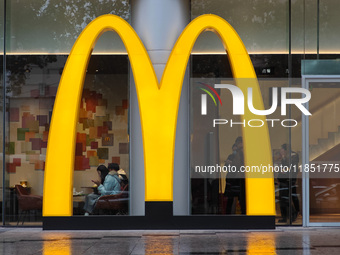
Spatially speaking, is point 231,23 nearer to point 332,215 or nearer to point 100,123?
point 100,123

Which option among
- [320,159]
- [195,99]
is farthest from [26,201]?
[320,159]

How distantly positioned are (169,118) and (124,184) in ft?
6.45

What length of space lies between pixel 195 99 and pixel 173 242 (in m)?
3.75

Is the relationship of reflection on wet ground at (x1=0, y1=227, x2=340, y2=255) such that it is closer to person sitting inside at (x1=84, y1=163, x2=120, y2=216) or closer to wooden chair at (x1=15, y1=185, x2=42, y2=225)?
wooden chair at (x1=15, y1=185, x2=42, y2=225)

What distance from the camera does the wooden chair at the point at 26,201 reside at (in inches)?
508

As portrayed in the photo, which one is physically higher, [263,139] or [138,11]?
[138,11]

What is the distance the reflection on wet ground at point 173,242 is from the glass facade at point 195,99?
3.85 ft

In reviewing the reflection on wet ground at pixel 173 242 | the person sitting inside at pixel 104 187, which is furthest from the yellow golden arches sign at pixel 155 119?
the person sitting inside at pixel 104 187

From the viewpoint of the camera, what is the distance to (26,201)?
12969mm

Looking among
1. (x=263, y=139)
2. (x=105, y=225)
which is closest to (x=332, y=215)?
(x=263, y=139)

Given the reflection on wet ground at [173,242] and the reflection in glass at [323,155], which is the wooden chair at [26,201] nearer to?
the reflection on wet ground at [173,242]

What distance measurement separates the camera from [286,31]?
13156 millimetres

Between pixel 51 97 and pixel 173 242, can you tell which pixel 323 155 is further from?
pixel 51 97

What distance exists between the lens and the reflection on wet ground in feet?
31.1
